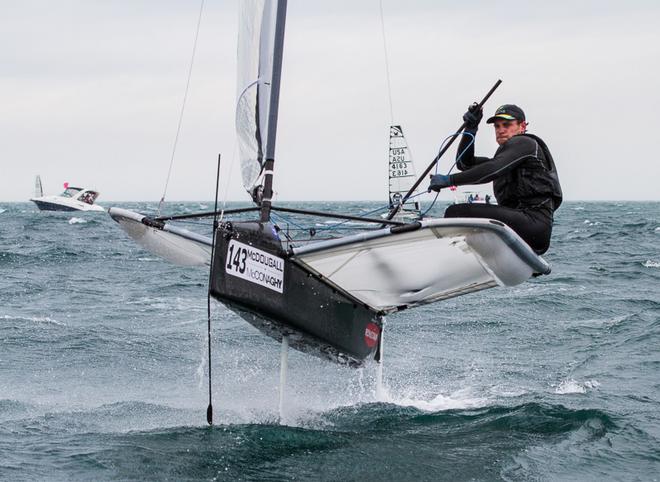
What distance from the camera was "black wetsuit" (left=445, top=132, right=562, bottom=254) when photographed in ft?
17.2

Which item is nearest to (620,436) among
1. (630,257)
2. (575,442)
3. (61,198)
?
(575,442)

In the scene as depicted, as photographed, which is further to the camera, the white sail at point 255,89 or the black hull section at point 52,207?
the black hull section at point 52,207

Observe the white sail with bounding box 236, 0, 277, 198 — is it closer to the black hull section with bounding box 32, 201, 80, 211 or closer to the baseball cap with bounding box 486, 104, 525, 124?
the baseball cap with bounding box 486, 104, 525, 124

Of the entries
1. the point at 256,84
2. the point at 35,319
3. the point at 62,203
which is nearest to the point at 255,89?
the point at 256,84

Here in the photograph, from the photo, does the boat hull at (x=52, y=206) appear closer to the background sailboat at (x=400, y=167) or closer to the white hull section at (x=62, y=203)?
the white hull section at (x=62, y=203)

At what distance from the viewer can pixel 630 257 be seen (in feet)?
66.1

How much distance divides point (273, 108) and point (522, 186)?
157 cm

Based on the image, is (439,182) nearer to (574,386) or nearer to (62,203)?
(574,386)

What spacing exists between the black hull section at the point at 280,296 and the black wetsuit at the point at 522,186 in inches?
38.9

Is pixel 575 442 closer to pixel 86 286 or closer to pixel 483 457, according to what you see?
pixel 483 457

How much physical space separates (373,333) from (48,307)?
259 inches

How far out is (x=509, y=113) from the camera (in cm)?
551

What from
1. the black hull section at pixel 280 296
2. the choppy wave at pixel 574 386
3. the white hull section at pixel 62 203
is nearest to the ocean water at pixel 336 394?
the choppy wave at pixel 574 386

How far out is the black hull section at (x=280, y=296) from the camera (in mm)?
5059
